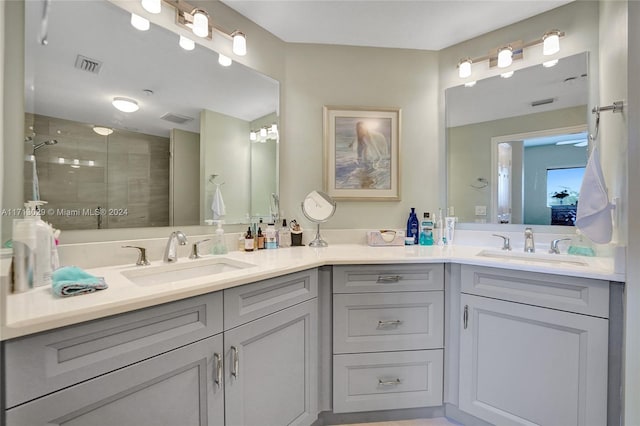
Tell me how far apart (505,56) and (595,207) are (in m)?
1.16

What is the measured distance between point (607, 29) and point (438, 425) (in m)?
2.22

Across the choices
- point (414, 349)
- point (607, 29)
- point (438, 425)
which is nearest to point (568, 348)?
point (414, 349)

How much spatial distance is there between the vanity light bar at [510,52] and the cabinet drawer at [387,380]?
1.83 metres

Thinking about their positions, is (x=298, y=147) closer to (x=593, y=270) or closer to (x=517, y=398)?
(x=593, y=270)

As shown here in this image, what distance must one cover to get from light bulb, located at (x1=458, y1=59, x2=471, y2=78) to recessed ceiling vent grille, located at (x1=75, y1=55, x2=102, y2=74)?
212 cm

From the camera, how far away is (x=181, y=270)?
1344mm

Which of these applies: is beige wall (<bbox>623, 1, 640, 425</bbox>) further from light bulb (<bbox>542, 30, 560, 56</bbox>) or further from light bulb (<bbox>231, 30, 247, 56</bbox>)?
light bulb (<bbox>231, 30, 247, 56</bbox>)

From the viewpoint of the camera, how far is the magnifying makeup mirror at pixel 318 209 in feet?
6.39

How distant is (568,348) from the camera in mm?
1218

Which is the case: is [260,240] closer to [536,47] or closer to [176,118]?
[176,118]

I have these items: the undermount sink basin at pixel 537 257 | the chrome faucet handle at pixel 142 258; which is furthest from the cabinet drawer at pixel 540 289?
the chrome faucet handle at pixel 142 258

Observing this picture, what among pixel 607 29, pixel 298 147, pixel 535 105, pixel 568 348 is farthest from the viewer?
pixel 298 147

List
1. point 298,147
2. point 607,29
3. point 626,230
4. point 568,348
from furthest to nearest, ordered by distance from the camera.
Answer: point 298,147 → point 607,29 → point 568,348 → point 626,230

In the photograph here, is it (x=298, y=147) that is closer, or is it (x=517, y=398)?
(x=517, y=398)
